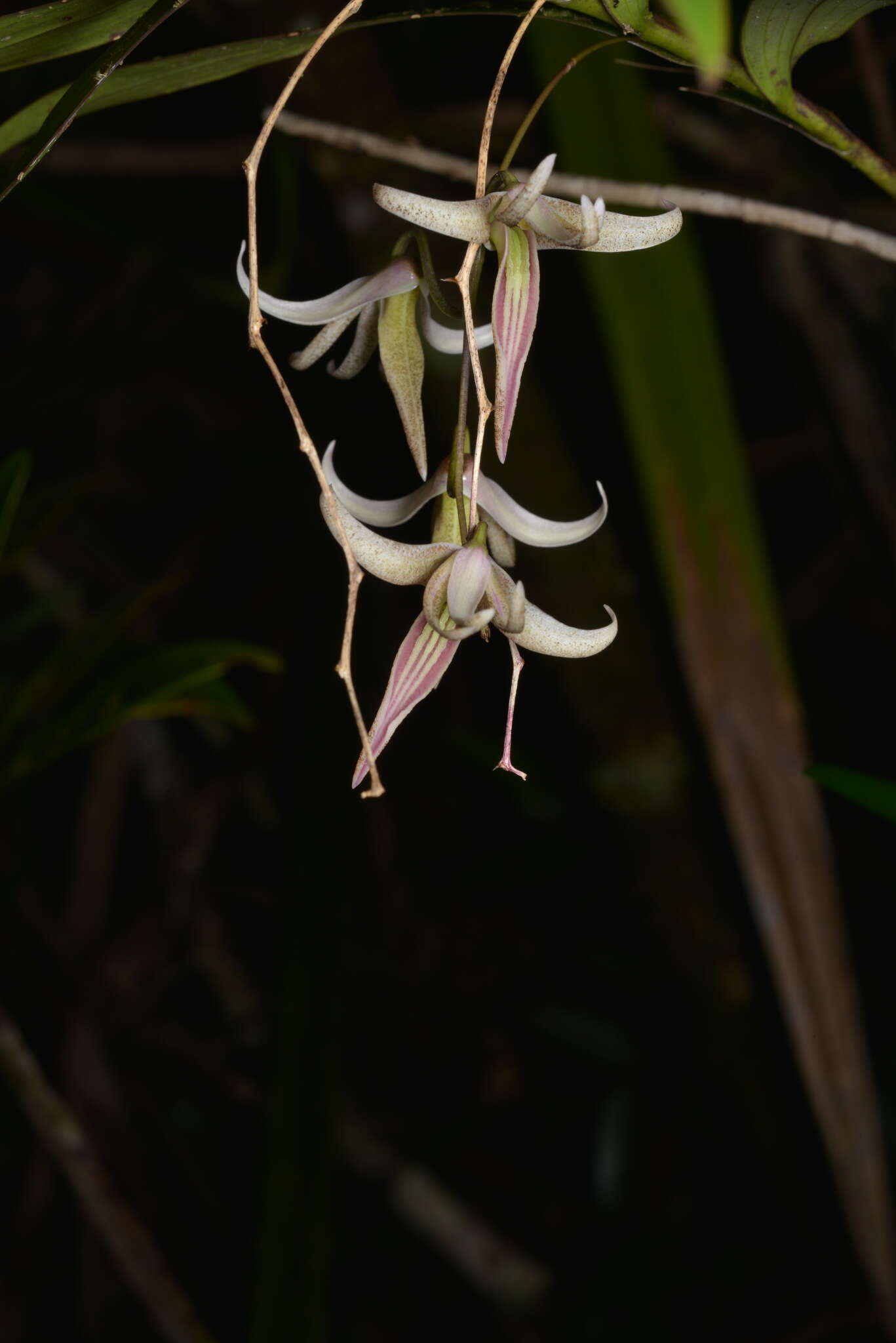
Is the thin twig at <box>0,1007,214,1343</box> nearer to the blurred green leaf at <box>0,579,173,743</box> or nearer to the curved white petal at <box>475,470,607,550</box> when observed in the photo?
the blurred green leaf at <box>0,579,173,743</box>

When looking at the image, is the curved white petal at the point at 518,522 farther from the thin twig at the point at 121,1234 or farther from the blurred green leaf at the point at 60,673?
the thin twig at the point at 121,1234

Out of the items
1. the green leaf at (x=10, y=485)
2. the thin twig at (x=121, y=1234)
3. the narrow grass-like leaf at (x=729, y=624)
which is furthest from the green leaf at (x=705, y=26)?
the thin twig at (x=121, y=1234)

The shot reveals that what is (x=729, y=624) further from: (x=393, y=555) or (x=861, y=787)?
(x=393, y=555)

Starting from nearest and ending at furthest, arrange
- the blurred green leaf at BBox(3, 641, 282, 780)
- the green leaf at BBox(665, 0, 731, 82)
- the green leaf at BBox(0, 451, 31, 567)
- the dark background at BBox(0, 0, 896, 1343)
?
the green leaf at BBox(665, 0, 731, 82) → the green leaf at BBox(0, 451, 31, 567) → the blurred green leaf at BBox(3, 641, 282, 780) → the dark background at BBox(0, 0, 896, 1343)

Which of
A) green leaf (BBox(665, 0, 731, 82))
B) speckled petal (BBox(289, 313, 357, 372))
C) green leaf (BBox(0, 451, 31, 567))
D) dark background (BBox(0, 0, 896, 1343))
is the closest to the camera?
green leaf (BBox(665, 0, 731, 82))

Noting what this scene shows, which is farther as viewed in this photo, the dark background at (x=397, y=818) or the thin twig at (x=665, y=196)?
the dark background at (x=397, y=818)

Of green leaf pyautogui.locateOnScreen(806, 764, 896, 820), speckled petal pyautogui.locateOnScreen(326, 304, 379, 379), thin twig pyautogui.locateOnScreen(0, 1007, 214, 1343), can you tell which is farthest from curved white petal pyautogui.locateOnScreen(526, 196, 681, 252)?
thin twig pyautogui.locateOnScreen(0, 1007, 214, 1343)
